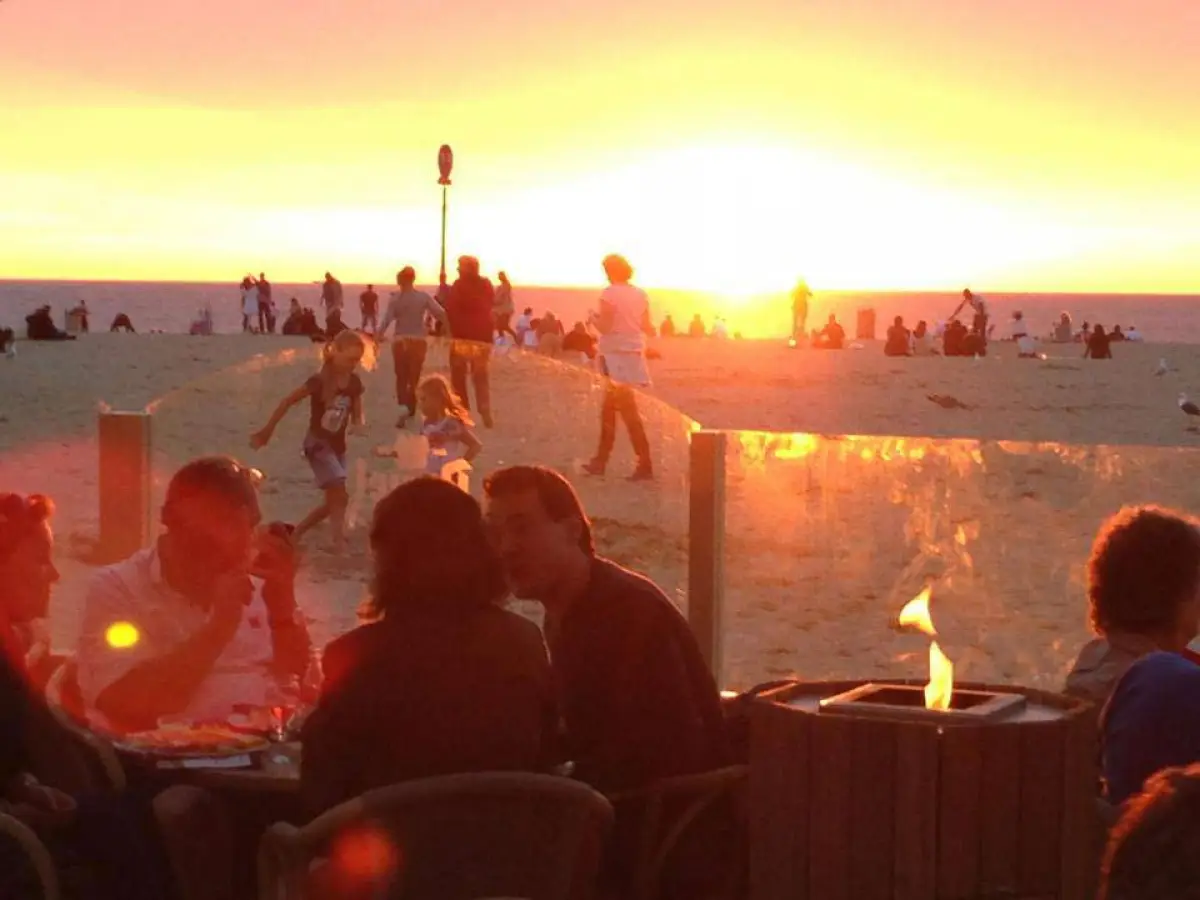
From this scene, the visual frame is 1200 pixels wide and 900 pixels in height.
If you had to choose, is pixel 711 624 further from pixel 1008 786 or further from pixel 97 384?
pixel 97 384

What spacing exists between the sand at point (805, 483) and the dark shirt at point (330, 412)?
0.84 meters

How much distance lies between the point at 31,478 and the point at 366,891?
12.8 metres

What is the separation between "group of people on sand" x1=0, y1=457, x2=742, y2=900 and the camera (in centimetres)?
352

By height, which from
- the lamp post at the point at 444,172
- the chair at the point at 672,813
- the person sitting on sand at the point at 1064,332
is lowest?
the chair at the point at 672,813

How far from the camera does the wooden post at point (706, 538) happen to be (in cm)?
671

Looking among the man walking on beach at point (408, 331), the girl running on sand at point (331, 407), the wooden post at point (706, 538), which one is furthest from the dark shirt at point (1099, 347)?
the wooden post at point (706, 538)

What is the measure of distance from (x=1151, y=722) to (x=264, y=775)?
187 centimetres

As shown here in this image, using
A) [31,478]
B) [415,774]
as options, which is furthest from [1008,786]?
[31,478]

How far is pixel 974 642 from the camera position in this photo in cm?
941

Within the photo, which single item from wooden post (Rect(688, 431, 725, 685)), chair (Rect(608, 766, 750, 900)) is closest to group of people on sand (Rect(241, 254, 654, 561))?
wooden post (Rect(688, 431, 725, 685))

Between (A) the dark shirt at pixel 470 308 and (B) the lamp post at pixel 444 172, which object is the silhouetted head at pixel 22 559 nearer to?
(A) the dark shirt at pixel 470 308

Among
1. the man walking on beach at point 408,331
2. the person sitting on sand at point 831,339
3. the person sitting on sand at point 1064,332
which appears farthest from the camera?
the person sitting on sand at point 1064,332

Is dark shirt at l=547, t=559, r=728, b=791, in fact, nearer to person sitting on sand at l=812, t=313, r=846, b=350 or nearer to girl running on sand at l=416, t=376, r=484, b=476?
girl running on sand at l=416, t=376, r=484, b=476

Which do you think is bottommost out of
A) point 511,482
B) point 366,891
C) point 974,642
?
point 974,642
